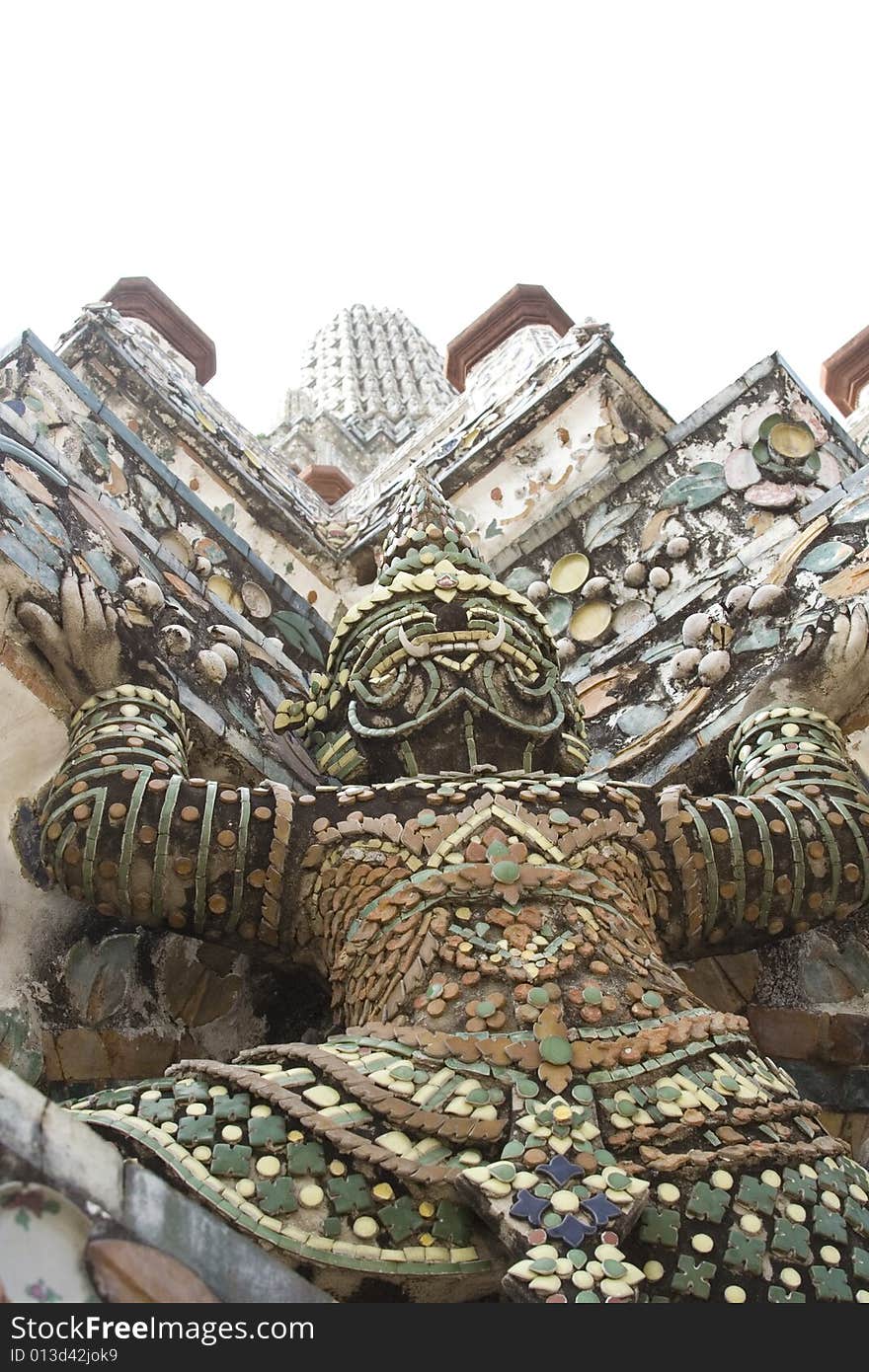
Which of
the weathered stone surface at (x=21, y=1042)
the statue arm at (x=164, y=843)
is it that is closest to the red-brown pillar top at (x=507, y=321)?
the statue arm at (x=164, y=843)

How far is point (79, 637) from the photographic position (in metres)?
3.57

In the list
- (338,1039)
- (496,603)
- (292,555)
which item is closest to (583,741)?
(496,603)

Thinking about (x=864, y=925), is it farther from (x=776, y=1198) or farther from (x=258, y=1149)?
(x=258, y=1149)

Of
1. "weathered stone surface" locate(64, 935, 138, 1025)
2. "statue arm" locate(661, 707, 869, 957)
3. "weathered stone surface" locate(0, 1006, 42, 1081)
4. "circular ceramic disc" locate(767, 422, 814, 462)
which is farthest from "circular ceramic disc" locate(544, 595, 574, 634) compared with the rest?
"weathered stone surface" locate(0, 1006, 42, 1081)

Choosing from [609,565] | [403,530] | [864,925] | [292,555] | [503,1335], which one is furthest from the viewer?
[292,555]

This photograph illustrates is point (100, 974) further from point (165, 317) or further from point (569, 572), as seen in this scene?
point (165, 317)

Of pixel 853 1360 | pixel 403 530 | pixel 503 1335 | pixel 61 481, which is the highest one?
pixel 61 481

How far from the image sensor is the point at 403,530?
437 cm

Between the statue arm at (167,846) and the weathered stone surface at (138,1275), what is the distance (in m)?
1.49

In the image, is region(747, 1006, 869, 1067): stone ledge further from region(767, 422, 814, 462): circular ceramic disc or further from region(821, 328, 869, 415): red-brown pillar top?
region(821, 328, 869, 415): red-brown pillar top

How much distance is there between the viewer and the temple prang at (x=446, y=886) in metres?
2.29

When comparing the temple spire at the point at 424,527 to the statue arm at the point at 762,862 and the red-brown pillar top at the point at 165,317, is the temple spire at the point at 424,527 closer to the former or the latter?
the statue arm at the point at 762,862

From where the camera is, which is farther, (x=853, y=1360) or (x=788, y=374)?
(x=788, y=374)

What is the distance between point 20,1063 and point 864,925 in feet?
7.11
